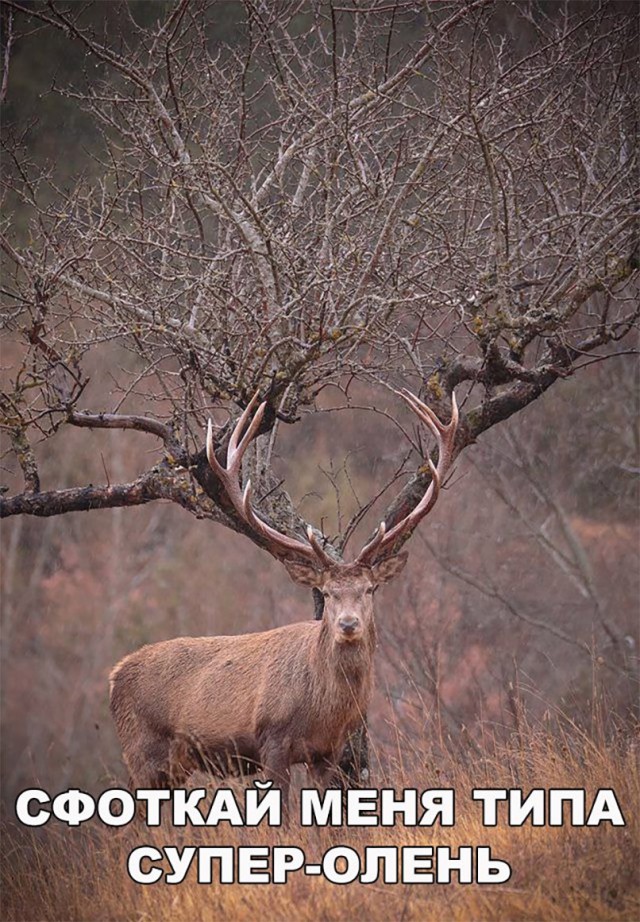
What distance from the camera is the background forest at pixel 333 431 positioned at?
908 centimetres

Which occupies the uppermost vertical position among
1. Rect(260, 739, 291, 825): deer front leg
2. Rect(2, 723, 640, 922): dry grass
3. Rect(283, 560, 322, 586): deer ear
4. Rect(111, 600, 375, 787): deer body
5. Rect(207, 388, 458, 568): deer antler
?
Rect(207, 388, 458, 568): deer antler

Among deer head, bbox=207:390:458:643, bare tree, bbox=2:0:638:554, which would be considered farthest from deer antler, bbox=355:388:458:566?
bare tree, bbox=2:0:638:554

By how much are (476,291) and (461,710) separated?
1001 centimetres

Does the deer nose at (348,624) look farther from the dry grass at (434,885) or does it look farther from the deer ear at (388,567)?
the dry grass at (434,885)

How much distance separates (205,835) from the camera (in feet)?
25.5

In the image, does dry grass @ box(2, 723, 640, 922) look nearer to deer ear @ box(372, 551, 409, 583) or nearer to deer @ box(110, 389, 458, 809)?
deer @ box(110, 389, 458, 809)

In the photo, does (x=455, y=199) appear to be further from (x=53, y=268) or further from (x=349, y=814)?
(x=349, y=814)

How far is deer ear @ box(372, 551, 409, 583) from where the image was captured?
29.4 ft

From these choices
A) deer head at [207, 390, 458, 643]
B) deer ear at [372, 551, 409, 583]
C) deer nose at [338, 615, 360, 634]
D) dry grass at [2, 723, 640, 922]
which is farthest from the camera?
deer ear at [372, 551, 409, 583]

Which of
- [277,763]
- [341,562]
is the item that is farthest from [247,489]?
[277,763]

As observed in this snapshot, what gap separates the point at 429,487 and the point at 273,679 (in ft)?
5.34

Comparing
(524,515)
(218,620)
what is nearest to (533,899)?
(524,515)

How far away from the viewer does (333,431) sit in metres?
18.5

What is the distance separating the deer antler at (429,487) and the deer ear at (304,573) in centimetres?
31
